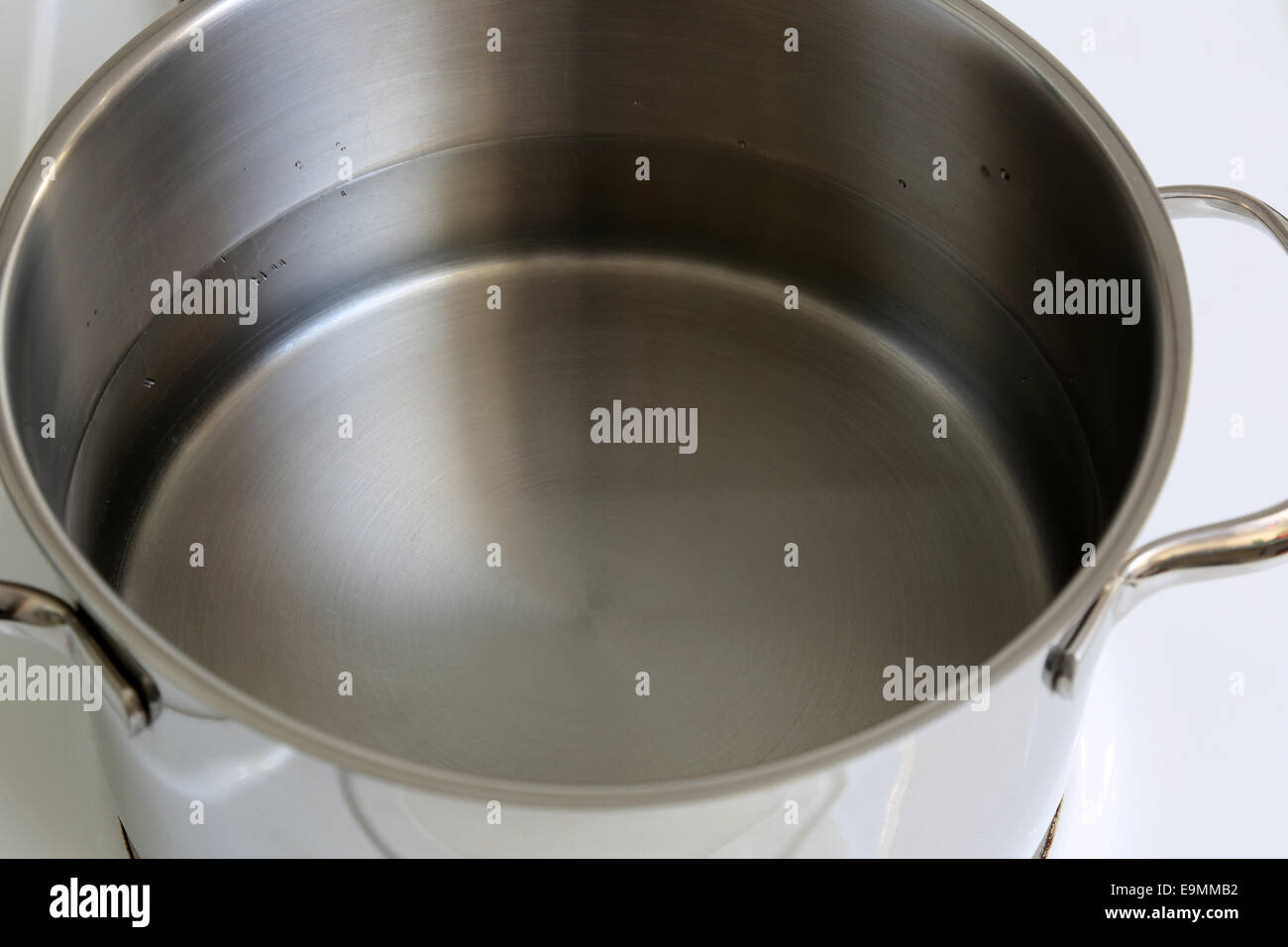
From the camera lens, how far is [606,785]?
20.5 inches

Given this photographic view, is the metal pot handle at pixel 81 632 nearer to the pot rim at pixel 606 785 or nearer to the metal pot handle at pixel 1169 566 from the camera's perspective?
the pot rim at pixel 606 785

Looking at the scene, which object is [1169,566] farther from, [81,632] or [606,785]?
[81,632]

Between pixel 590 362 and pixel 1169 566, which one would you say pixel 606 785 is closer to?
pixel 1169 566

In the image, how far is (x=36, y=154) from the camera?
2.44ft

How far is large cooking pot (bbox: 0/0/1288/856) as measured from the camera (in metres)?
0.83

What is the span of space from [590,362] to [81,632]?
1.68 ft

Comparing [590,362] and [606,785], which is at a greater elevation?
[590,362]

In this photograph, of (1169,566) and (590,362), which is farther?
(590,362)

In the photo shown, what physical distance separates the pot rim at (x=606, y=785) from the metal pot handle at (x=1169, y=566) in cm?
2

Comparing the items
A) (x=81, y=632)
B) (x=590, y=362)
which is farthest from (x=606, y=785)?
(x=590, y=362)

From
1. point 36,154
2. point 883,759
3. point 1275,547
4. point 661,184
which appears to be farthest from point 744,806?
point 661,184

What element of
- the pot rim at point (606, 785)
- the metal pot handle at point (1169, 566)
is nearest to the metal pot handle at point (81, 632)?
the pot rim at point (606, 785)

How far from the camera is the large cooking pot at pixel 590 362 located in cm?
83
